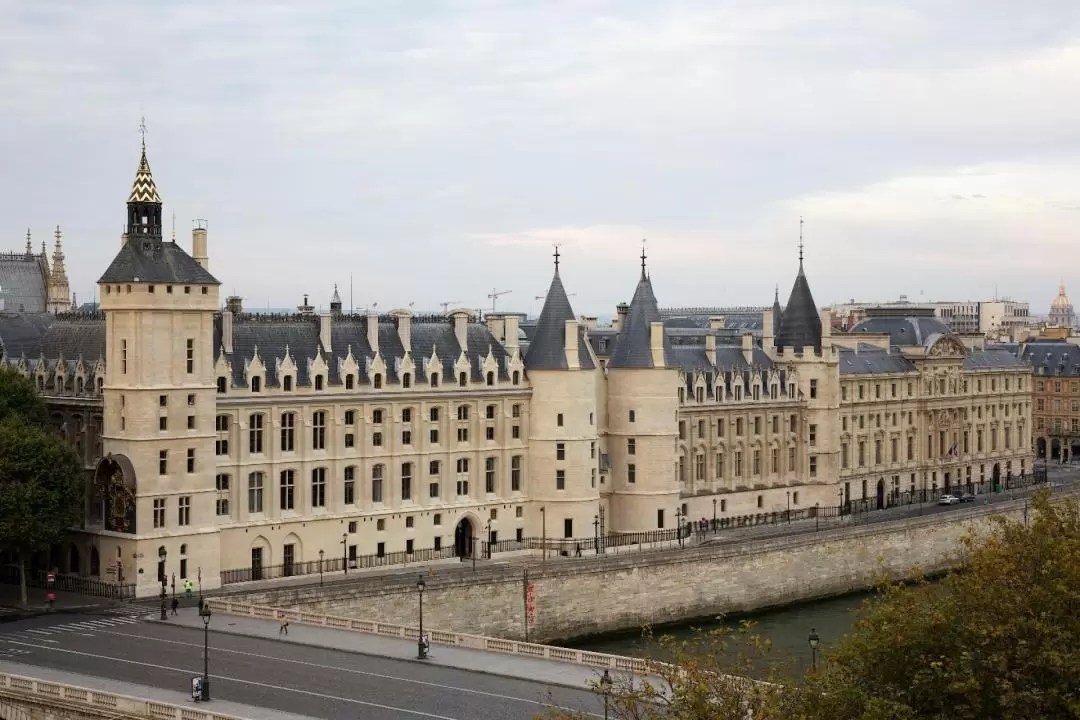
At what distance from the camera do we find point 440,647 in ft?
229

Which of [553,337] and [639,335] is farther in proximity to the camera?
[639,335]

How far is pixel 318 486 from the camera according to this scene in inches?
3556

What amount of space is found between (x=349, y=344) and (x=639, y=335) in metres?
18.6

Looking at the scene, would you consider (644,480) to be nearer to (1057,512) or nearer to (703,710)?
A: (1057,512)

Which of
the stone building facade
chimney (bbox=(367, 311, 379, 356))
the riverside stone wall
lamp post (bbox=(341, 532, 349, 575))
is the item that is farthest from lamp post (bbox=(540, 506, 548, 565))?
chimney (bbox=(367, 311, 379, 356))

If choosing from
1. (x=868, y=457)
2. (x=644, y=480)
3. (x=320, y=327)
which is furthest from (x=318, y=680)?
(x=868, y=457)


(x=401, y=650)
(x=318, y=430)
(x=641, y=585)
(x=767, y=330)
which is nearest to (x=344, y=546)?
(x=318, y=430)

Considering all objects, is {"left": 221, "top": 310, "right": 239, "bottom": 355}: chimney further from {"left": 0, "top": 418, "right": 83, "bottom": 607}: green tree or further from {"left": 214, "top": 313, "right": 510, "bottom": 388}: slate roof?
{"left": 0, "top": 418, "right": 83, "bottom": 607}: green tree

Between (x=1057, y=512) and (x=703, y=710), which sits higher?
(x=1057, y=512)

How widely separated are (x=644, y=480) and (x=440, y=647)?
35.1 metres

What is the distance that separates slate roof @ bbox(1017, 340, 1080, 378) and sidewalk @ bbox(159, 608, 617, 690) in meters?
109

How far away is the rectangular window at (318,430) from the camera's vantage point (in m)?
90.5

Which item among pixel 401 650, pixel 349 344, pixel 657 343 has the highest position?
pixel 349 344

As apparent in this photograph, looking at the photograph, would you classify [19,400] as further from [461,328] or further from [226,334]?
[461,328]
